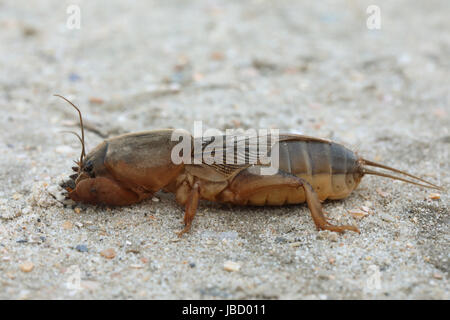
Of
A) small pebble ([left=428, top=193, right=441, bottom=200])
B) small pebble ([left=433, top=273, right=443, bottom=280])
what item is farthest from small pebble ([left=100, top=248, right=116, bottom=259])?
small pebble ([left=428, top=193, right=441, bottom=200])

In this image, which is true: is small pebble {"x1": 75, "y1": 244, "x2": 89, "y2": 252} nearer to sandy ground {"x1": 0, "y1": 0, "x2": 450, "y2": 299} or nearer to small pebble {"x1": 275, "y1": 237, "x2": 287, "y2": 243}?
sandy ground {"x1": 0, "y1": 0, "x2": 450, "y2": 299}

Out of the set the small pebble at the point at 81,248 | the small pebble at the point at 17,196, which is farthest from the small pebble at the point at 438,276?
the small pebble at the point at 17,196

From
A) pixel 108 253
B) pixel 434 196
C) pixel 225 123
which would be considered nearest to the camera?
pixel 108 253

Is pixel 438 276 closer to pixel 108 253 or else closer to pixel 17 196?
pixel 108 253

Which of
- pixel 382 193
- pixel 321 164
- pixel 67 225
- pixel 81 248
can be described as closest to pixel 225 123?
pixel 321 164

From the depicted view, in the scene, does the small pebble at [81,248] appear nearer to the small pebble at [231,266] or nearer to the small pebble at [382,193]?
the small pebble at [231,266]

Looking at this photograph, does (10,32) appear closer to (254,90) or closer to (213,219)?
(254,90)
